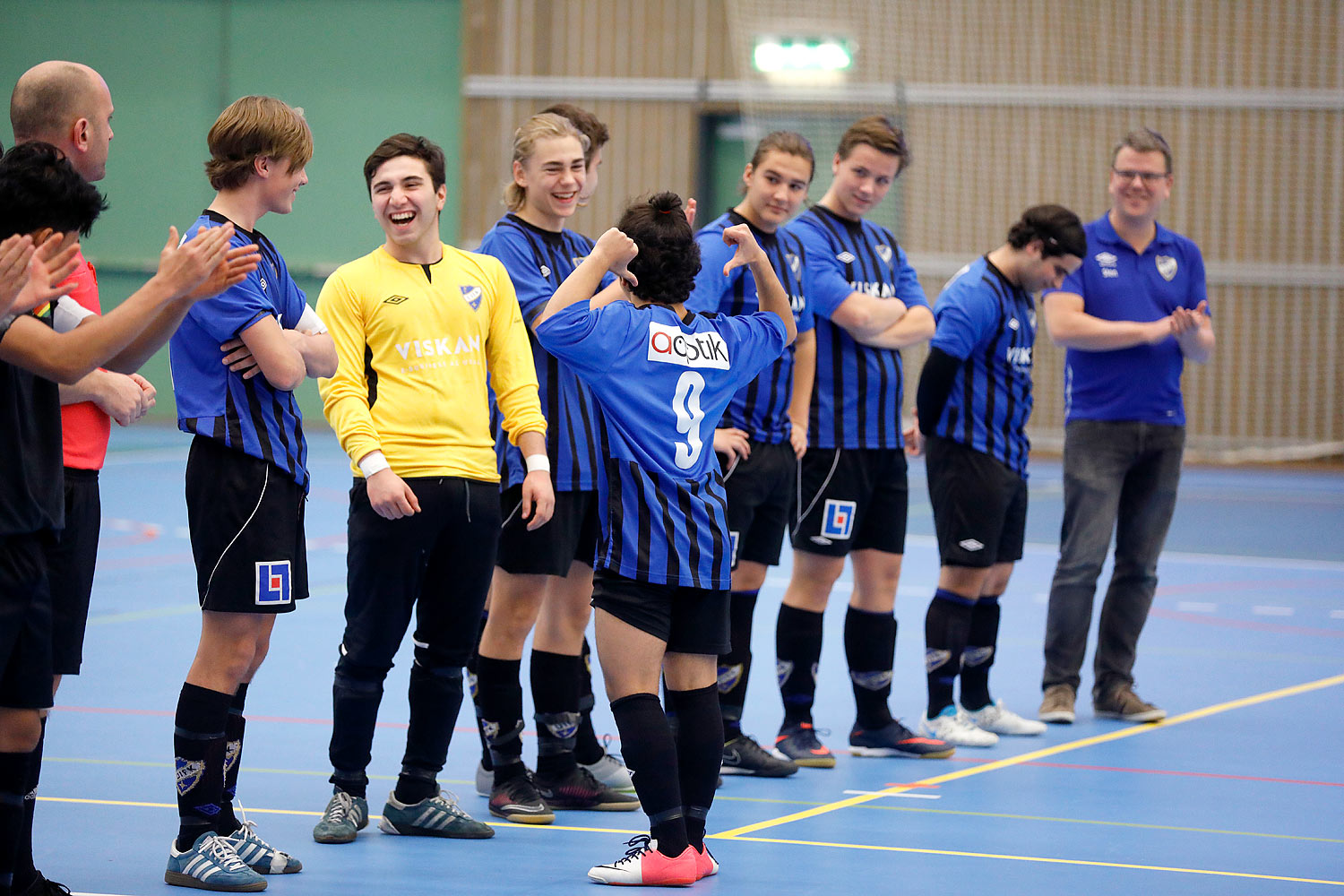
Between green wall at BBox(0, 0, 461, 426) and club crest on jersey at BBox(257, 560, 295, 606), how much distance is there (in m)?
15.6

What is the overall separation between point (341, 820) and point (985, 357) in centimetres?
266

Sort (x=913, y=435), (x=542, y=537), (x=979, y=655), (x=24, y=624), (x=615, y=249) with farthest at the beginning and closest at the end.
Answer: (x=979, y=655) → (x=913, y=435) → (x=542, y=537) → (x=615, y=249) → (x=24, y=624)

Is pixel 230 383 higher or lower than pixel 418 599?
higher

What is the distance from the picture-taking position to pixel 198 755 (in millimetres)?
3326

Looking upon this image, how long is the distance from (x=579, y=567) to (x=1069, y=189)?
13663 millimetres

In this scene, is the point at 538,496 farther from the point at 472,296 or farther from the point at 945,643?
the point at 945,643

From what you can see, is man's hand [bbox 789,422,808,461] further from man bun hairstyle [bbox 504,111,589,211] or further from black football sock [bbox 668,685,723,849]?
black football sock [bbox 668,685,723,849]

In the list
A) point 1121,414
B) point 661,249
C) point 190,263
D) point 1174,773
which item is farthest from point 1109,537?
point 190,263

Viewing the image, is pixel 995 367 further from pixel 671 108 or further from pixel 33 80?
pixel 671 108

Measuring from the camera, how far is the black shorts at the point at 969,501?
5.11 metres

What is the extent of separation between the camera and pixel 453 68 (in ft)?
60.7

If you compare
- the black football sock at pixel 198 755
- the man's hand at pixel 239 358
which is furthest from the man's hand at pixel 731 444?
the black football sock at pixel 198 755

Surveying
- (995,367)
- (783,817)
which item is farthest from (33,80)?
(995,367)

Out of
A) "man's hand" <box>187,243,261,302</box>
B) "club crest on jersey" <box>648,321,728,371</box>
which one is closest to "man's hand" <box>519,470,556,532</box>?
"club crest on jersey" <box>648,321,728,371</box>
